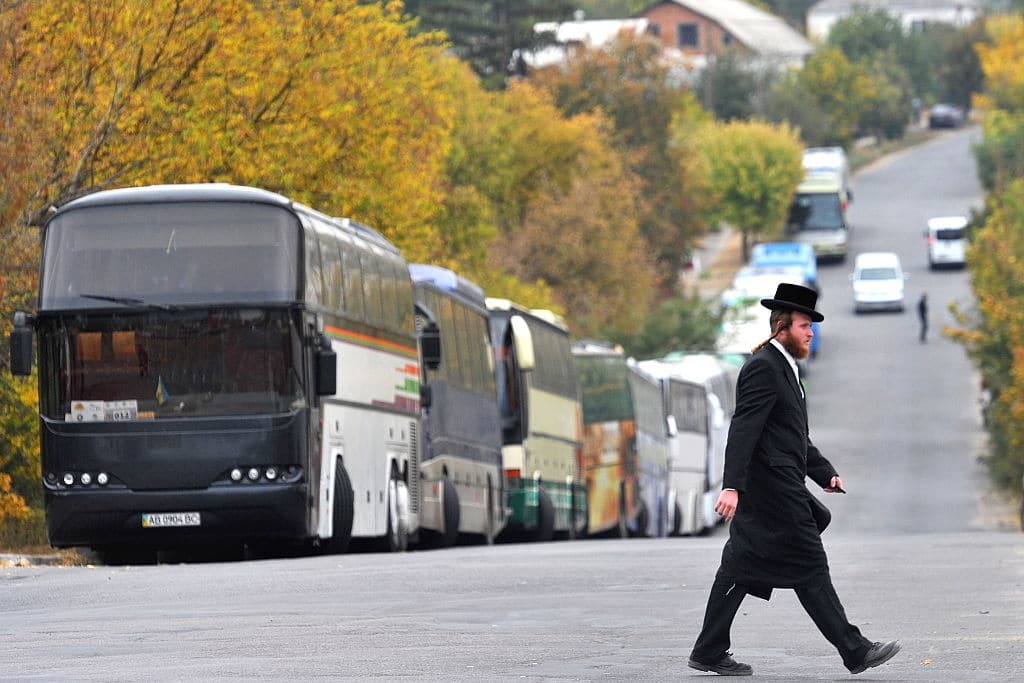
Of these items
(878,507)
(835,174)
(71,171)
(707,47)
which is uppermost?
(707,47)

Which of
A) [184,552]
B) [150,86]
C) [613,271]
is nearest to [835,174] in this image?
[613,271]

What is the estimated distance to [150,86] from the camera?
32.5 metres

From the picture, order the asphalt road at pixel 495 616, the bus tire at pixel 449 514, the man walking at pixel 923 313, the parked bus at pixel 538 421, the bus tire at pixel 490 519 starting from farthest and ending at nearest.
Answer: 1. the man walking at pixel 923 313
2. the parked bus at pixel 538 421
3. the bus tire at pixel 490 519
4. the bus tire at pixel 449 514
5. the asphalt road at pixel 495 616

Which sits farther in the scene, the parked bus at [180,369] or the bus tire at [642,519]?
the bus tire at [642,519]

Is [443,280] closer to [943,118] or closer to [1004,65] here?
[1004,65]

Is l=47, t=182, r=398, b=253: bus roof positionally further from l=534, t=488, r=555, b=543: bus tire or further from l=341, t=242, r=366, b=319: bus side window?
l=534, t=488, r=555, b=543: bus tire

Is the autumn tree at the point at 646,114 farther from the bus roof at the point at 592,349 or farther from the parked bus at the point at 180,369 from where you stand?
the parked bus at the point at 180,369

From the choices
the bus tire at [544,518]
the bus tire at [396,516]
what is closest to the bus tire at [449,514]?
the bus tire at [396,516]

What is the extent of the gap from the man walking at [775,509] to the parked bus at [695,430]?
37.3m

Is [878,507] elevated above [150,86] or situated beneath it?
situated beneath

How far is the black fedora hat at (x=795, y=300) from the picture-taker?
1039cm

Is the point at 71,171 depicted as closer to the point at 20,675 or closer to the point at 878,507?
the point at 20,675

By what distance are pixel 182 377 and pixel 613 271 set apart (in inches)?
2087

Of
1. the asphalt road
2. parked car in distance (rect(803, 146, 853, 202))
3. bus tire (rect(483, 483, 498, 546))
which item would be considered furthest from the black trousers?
parked car in distance (rect(803, 146, 853, 202))
